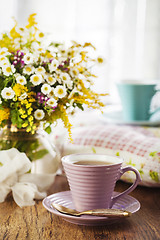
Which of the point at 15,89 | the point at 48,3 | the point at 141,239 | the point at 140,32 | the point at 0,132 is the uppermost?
the point at 48,3

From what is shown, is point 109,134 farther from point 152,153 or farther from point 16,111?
point 16,111

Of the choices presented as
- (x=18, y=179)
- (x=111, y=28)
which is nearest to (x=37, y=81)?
(x=18, y=179)

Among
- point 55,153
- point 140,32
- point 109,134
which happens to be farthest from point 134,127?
point 140,32

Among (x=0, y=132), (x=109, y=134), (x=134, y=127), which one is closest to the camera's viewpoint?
(x=0, y=132)

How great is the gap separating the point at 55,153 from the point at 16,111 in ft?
0.50

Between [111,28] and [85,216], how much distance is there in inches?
61.3

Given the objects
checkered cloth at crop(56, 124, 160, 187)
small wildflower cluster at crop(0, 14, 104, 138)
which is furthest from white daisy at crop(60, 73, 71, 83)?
checkered cloth at crop(56, 124, 160, 187)

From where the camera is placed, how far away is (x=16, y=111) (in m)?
0.77

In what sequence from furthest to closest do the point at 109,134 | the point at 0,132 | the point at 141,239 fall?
the point at 109,134
the point at 0,132
the point at 141,239

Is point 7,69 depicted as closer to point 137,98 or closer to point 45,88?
point 45,88

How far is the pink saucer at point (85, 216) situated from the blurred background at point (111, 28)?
4.53 feet

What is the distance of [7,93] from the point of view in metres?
0.73

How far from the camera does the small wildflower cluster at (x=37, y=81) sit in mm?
743

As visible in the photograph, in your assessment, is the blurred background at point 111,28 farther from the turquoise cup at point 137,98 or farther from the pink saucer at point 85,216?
the pink saucer at point 85,216
